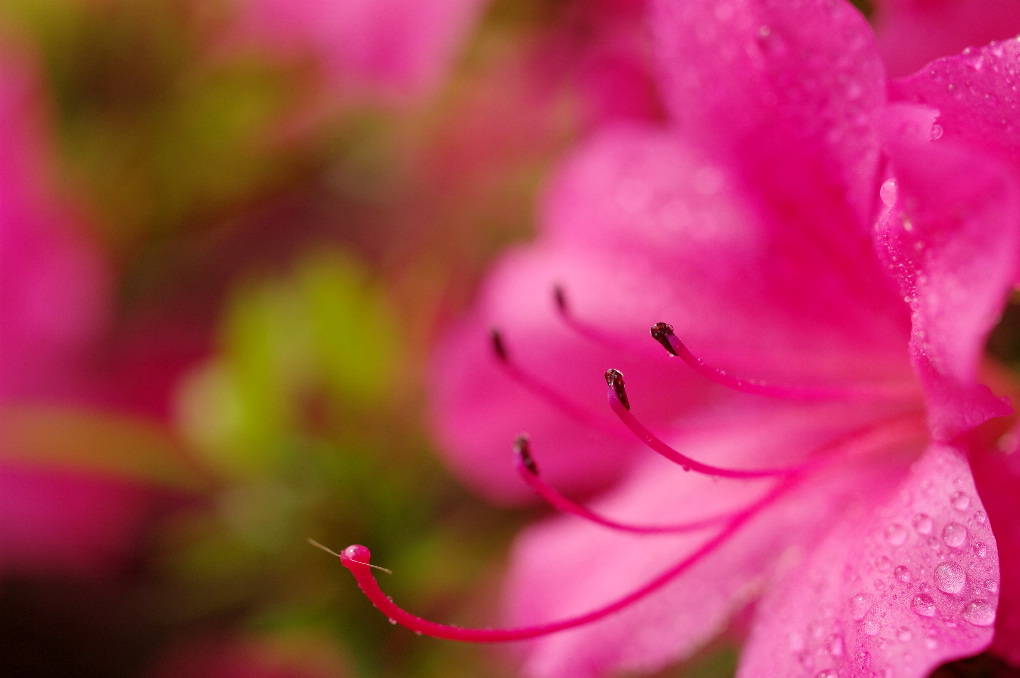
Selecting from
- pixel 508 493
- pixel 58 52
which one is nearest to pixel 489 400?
pixel 508 493

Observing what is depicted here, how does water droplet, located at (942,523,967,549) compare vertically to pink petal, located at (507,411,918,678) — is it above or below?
above

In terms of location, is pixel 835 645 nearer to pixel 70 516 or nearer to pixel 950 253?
pixel 950 253

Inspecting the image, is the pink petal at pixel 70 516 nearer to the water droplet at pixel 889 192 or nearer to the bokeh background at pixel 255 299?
the bokeh background at pixel 255 299

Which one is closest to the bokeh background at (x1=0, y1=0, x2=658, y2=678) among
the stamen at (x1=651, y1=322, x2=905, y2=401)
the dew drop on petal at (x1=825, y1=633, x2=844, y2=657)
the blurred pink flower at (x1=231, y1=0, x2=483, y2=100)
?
the blurred pink flower at (x1=231, y1=0, x2=483, y2=100)

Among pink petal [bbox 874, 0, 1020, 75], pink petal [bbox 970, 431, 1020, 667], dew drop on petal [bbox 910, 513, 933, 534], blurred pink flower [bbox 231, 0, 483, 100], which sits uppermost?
blurred pink flower [bbox 231, 0, 483, 100]

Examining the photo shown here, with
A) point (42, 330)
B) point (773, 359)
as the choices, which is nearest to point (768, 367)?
point (773, 359)

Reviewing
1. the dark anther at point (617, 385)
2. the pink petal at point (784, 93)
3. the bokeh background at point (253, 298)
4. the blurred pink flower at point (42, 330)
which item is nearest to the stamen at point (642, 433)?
the dark anther at point (617, 385)

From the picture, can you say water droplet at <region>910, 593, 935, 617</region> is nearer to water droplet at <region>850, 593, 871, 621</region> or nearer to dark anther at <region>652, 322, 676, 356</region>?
water droplet at <region>850, 593, 871, 621</region>

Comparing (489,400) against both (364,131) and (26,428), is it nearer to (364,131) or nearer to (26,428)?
(26,428)

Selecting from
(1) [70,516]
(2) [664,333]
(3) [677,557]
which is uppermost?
(2) [664,333]
